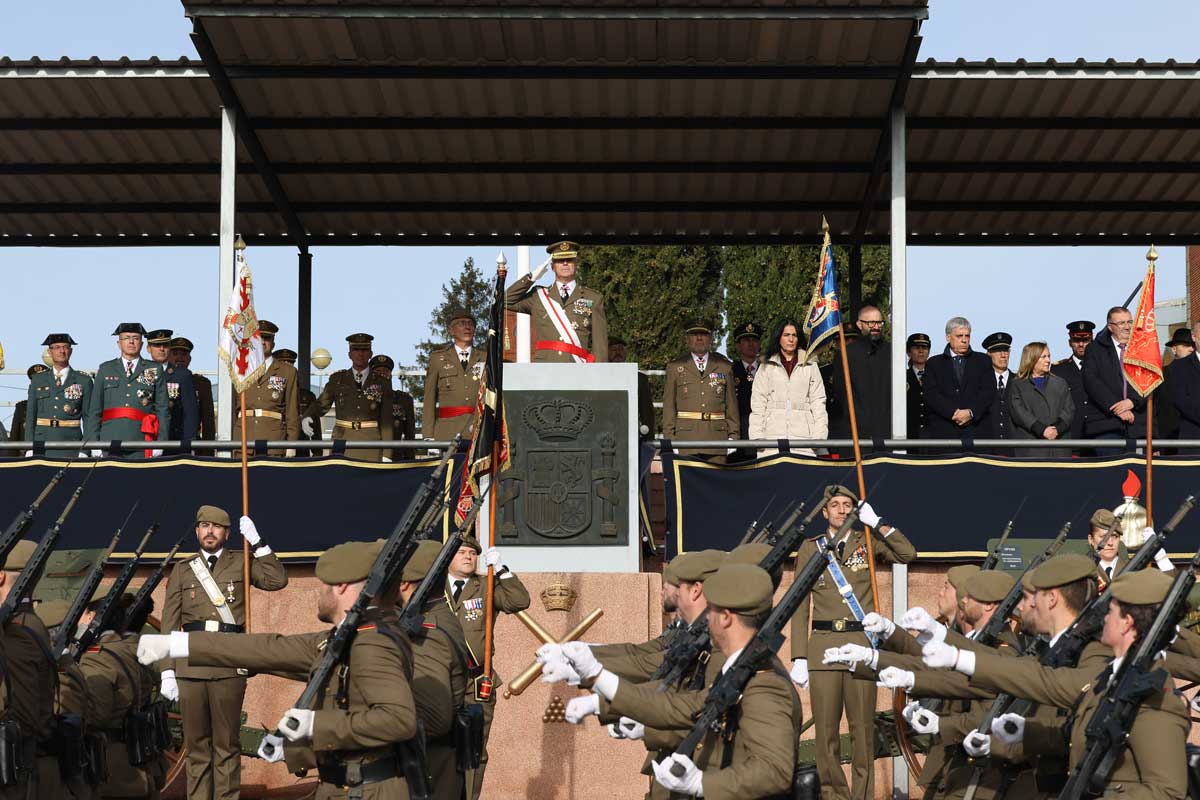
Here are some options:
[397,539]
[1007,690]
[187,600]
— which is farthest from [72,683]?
[1007,690]

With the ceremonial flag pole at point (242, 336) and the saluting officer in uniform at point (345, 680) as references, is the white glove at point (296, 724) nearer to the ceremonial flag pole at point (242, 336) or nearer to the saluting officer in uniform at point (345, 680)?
the saluting officer in uniform at point (345, 680)

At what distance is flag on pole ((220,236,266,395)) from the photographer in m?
11.7

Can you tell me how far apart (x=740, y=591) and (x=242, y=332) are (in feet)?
21.3

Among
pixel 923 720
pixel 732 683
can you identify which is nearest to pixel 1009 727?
pixel 923 720

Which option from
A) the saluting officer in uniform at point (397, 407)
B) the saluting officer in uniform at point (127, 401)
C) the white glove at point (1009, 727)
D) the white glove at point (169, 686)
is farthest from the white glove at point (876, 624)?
the saluting officer in uniform at point (127, 401)

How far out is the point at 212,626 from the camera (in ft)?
36.0

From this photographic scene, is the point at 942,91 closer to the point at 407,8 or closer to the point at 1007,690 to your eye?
the point at 407,8

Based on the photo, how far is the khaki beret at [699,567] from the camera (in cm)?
720

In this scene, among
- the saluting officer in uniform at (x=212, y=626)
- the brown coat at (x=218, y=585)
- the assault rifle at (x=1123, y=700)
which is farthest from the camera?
the brown coat at (x=218, y=585)

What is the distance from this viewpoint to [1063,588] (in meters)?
6.94

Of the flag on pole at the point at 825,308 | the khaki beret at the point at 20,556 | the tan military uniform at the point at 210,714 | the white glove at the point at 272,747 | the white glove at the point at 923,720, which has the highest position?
the flag on pole at the point at 825,308

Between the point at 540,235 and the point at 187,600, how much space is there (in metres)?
6.97

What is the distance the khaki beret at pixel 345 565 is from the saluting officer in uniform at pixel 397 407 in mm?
7614

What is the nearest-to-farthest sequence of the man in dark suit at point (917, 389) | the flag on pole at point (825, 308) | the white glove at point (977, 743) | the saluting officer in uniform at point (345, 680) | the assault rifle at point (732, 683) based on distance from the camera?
1. the assault rifle at point (732, 683)
2. the saluting officer in uniform at point (345, 680)
3. the white glove at point (977, 743)
4. the flag on pole at point (825, 308)
5. the man in dark suit at point (917, 389)
